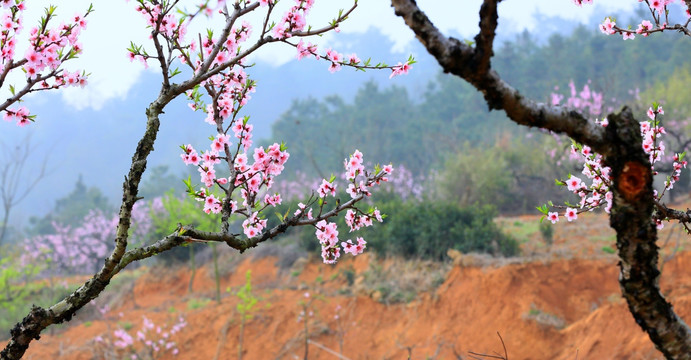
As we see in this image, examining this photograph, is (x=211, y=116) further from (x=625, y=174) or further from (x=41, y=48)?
(x=625, y=174)

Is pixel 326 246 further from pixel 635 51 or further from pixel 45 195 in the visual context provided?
pixel 45 195

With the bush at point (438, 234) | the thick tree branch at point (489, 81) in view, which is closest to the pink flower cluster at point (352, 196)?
the thick tree branch at point (489, 81)

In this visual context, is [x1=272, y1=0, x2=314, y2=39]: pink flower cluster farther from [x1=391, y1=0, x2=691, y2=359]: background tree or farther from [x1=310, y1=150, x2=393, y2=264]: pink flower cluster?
[x1=391, y1=0, x2=691, y2=359]: background tree

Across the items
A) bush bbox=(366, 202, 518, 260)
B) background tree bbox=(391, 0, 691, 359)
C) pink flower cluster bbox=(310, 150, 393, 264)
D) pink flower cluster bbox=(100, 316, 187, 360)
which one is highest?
bush bbox=(366, 202, 518, 260)

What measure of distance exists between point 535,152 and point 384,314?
1317 centimetres

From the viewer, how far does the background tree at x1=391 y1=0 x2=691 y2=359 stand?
171 centimetres

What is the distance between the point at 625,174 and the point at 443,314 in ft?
22.3

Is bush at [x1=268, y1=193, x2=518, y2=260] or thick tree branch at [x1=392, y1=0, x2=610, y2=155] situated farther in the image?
bush at [x1=268, y1=193, x2=518, y2=260]

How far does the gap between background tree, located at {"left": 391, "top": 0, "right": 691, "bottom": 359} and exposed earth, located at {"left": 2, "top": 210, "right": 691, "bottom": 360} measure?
4721mm

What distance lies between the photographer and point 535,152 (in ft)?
63.6

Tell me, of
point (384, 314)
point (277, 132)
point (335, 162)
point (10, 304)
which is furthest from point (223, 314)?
point (277, 132)

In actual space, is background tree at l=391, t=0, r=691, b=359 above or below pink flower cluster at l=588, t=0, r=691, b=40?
below

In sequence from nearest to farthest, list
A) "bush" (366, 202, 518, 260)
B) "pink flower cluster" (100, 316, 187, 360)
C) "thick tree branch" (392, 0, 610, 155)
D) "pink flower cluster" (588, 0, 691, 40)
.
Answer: "thick tree branch" (392, 0, 610, 155) → "pink flower cluster" (588, 0, 691, 40) → "pink flower cluster" (100, 316, 187, 360) → "bush" (366, 202, 518, 260)

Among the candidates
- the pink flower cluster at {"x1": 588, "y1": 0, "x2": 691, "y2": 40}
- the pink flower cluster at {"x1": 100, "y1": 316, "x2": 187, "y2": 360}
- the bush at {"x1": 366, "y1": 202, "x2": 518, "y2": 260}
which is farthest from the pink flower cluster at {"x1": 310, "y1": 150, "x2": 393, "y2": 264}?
the bush at {"x1": 366, "y1": 202, "x2": 518, "y2": 260}
